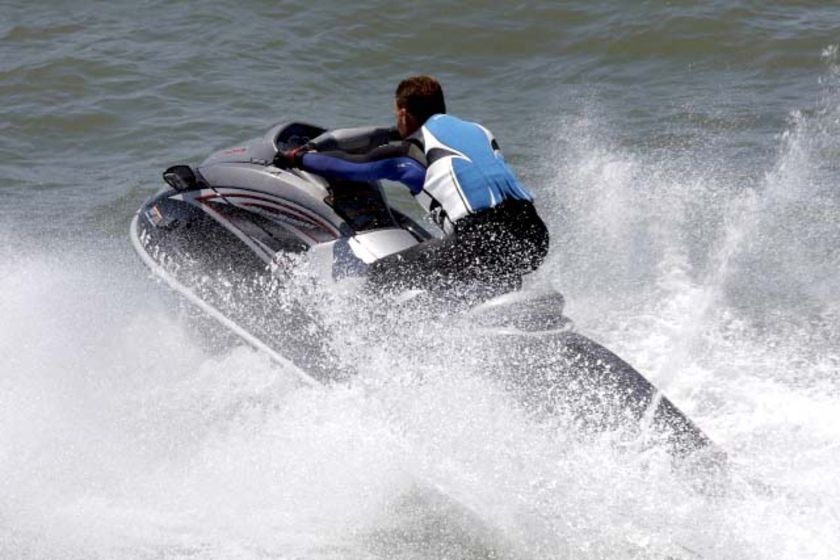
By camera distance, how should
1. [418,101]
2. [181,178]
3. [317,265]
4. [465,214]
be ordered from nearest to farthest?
1. [465,214]
2. [418,101]
3. [317,265]
4. [181,178]

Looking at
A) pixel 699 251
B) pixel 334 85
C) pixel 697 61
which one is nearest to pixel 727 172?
pixel 699 251

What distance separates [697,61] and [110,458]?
26.0 feet

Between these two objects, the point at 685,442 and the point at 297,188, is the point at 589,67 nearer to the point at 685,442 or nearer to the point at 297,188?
the point at 297,188

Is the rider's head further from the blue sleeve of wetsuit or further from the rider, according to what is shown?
the blue sleeve of wetsuit

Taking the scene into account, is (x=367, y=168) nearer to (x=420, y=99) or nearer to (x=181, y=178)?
(x=420, y=99)

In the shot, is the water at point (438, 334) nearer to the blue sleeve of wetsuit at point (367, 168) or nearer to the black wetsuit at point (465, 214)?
the black wetsuit at point (465, 214)

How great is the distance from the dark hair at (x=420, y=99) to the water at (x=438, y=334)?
3.31 ft

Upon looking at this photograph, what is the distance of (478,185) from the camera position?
4.77m

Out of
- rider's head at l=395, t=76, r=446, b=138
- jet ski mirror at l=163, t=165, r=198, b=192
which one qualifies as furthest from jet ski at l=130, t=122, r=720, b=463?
rider's head at l=395, t=76, r=446, b=138

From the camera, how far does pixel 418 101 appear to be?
500 centimetres

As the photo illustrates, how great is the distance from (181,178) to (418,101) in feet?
4.43

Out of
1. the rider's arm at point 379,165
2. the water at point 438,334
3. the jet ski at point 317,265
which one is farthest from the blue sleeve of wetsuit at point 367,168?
the water at point 438,334

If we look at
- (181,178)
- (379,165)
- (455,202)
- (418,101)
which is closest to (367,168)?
(379,165)

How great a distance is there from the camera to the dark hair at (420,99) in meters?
5.00
